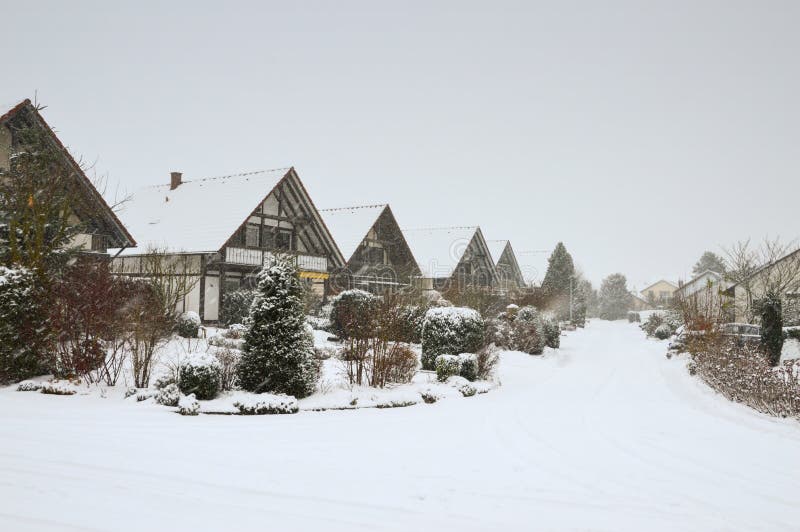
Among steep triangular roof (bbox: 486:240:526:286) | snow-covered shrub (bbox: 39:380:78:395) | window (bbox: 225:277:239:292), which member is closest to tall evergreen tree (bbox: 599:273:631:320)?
steep triangular roof (bbox: 486:240:526:286)

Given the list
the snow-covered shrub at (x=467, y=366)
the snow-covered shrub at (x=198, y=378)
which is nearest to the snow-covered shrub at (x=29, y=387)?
the snow-covered shrub at (x=198, y=378)

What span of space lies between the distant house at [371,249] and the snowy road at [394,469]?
22.3m

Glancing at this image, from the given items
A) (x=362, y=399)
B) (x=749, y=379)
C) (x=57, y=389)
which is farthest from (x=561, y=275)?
(x=57, y=389)

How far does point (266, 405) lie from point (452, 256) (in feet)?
103

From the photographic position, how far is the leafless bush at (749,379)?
9922mm

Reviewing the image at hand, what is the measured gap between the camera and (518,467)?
6539mm

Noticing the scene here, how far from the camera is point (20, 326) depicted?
1027 cm

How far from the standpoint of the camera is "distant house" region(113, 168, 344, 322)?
24.5 meters

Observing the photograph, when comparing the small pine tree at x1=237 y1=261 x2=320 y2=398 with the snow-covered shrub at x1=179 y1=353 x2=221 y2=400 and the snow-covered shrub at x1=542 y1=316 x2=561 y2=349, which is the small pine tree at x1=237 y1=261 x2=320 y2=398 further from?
the snow-covered shrub at x1=542 y1=316 x2=561 y2=349

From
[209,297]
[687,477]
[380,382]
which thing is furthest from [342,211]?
[687,477]

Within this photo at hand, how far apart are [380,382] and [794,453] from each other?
7368 millimetres

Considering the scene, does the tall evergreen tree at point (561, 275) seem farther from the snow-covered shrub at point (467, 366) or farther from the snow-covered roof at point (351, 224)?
the snow-covered shrub at point (467, 366)

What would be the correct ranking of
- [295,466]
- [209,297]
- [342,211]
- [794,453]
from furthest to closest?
[342,211] < [209,297] < [794,453] < [295,466]

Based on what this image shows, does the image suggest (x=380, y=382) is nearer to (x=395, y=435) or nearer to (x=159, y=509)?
(x=395, y=435)
